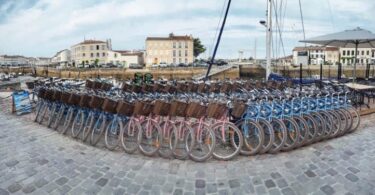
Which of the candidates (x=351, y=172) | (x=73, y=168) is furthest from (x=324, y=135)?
(x=73, y=168)

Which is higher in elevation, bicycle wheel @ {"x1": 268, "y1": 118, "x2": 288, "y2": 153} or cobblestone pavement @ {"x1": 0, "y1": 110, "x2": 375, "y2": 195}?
bicycle wheel @ {"x1": 268, "y1": 118, "x2": 288, "y2": 153}

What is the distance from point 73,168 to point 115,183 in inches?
32.9

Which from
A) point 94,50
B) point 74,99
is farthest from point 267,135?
point 94,50

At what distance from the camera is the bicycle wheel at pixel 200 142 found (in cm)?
495

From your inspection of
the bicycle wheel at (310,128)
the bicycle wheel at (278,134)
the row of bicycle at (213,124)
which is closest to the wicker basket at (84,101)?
the row of bicycle at (213,124)

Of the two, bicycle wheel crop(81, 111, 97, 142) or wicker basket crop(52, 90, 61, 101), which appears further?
wicker basket crop(52, 90, 61, 101)

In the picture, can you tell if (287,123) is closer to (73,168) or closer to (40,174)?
(73,168)

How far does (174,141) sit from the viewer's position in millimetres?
5195

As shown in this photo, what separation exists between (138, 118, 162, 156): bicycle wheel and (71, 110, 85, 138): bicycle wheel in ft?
5.37

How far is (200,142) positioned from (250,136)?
89 centimetres

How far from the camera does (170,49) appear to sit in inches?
2650

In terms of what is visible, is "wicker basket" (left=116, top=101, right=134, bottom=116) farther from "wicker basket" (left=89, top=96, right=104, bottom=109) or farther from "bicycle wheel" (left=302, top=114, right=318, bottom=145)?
"bicycle wheel" (left=302, top=114, right=318, bottom=145)

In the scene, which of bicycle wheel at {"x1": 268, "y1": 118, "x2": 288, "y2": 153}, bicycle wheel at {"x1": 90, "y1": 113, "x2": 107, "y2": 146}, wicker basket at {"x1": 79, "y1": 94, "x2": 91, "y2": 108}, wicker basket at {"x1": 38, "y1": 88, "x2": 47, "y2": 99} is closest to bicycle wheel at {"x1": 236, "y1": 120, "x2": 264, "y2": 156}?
bicycle wheel at {"x1": 268, "y1": 118, "x2": 288, "y2": 153}

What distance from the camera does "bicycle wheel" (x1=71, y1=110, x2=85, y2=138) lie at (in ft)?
20.6
